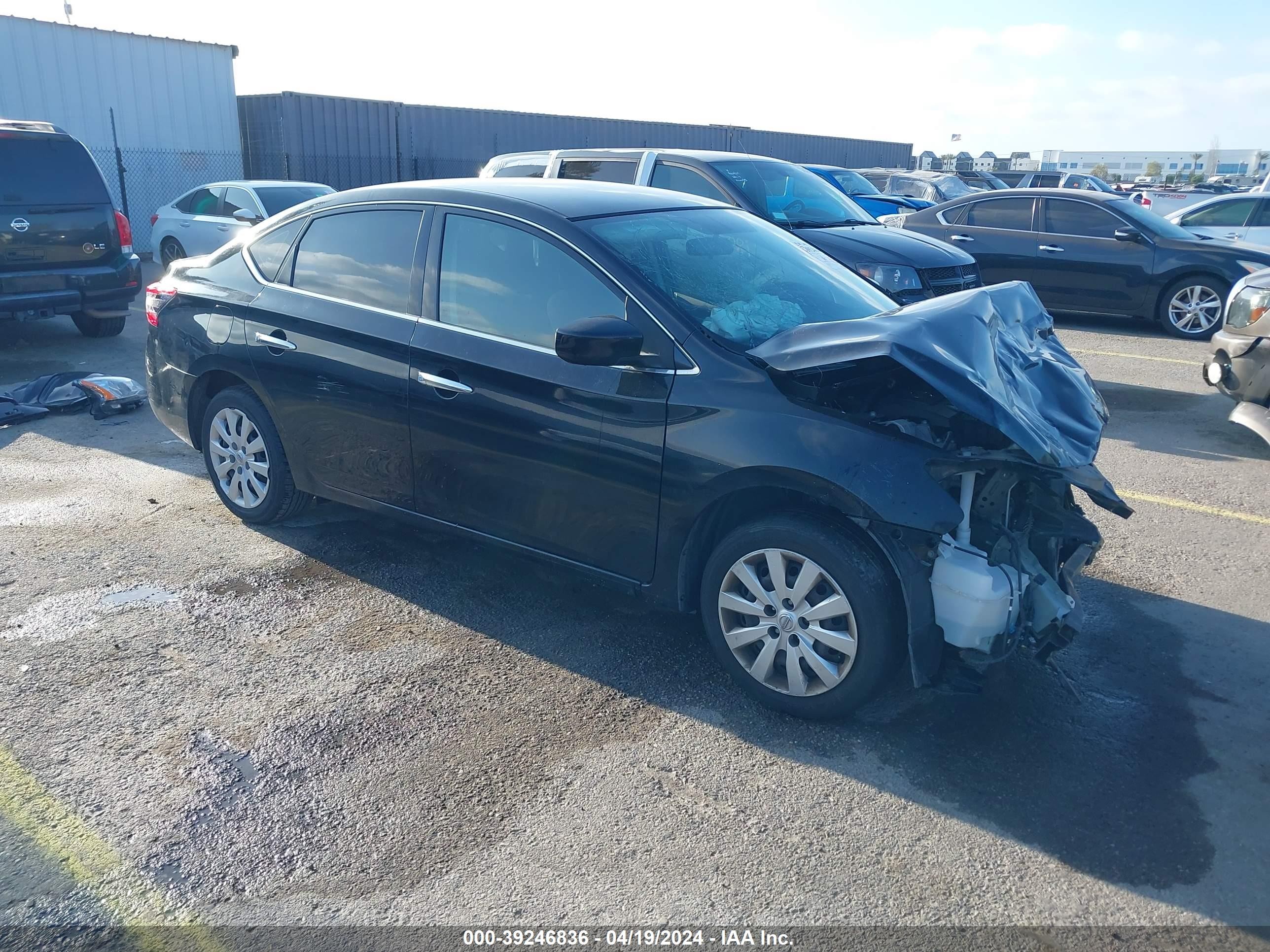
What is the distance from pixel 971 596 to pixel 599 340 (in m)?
1.57

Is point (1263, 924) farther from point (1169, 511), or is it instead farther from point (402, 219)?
point (402, 219)

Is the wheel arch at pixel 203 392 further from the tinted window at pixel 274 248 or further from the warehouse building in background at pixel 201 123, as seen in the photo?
the warehouse building in background at pixel 201 123

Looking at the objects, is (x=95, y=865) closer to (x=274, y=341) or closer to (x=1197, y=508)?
(x=274, y=341)

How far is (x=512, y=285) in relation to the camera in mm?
4195

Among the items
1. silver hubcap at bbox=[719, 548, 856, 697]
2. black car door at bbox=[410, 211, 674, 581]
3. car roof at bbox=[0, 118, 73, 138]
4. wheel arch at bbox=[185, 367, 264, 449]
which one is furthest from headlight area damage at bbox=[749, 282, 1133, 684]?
car roof at bbox=[0, 118, 73, 138]

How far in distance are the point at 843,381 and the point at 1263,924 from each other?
78.2 inches

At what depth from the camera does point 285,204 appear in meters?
13.3

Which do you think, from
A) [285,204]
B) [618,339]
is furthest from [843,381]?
[285,204]

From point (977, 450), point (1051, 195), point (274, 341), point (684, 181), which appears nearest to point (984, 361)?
point (977, 450)

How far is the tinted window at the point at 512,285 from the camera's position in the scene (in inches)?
157

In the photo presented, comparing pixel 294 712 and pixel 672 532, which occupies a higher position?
pixel 672 532

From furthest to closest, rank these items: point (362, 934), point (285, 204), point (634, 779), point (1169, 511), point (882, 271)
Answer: point (285, 204) → point (882, 271) → point (1169, 511) → point (634, 779) → point (362, 934)

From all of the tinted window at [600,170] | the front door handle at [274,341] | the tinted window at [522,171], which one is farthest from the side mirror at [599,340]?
the tinted window at [522,171]

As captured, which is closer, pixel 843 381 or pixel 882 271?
pixel 843 381
